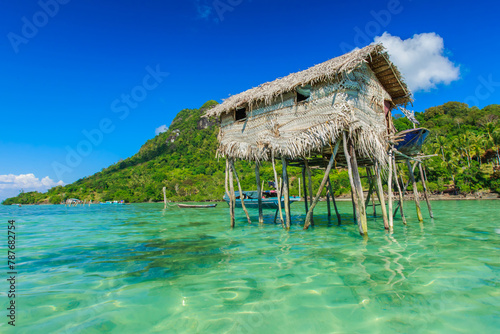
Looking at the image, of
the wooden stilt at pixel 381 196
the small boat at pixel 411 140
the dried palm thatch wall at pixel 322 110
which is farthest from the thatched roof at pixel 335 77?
the wooden stilt at pixel 381 196

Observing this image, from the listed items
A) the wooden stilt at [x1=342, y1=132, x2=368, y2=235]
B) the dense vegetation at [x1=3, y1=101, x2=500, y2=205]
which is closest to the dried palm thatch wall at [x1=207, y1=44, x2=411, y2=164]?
the wooden stilt at [x1=342, y1=132, x2=368, y2=235]

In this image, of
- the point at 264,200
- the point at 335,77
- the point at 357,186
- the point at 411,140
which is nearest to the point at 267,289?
the point at 357,186

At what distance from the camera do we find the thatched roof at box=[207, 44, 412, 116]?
26.9ft

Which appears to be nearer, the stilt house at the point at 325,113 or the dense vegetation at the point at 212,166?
the stilt house at the point at 325,113

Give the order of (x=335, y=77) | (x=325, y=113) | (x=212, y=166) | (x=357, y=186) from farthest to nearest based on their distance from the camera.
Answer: (x=212, y=166), (x=325, y=113), (x=335, y=77), (x=357, y=186)

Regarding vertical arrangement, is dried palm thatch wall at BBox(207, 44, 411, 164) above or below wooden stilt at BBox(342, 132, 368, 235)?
above

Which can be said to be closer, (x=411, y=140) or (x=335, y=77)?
(x=335, y=77)

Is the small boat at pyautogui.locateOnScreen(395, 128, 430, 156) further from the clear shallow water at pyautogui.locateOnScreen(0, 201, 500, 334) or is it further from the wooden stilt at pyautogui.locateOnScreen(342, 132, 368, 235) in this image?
the clear shallow water at pyautogui.locateOnScreen(0, 201, 500, 334)

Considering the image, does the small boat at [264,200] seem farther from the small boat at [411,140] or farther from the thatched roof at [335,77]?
the small boat at [411,140]

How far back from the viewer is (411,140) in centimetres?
960

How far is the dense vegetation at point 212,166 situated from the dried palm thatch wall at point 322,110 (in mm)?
8006

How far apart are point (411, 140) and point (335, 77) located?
3705mm

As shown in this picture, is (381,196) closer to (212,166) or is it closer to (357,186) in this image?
(357,186)

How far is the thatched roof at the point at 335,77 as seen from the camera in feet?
26.9
